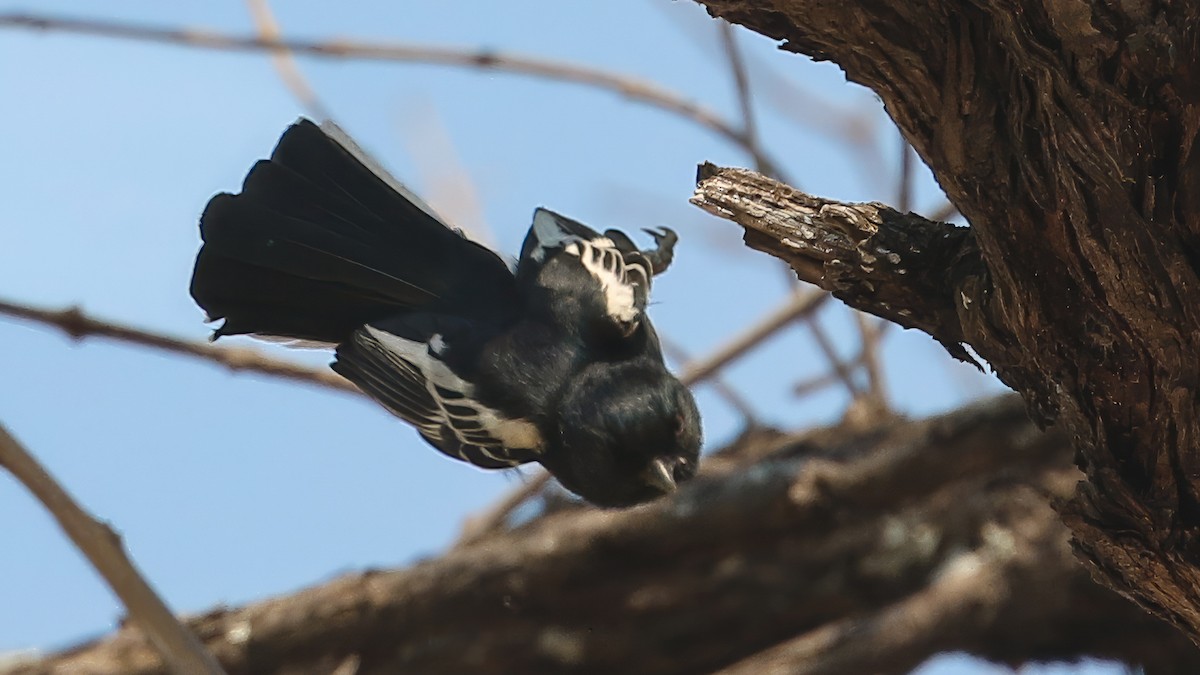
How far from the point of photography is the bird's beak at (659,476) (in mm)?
3115

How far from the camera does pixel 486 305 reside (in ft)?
10.7

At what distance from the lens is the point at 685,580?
4793mm

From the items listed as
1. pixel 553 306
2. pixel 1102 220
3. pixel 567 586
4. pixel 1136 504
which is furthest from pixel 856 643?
pixel 1102 220

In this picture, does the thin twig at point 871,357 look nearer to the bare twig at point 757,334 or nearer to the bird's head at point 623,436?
the bare twig at point 757,334

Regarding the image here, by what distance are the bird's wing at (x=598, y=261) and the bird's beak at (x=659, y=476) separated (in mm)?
331

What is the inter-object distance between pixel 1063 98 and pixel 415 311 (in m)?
1.83

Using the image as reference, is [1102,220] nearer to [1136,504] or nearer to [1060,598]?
[1136,504]

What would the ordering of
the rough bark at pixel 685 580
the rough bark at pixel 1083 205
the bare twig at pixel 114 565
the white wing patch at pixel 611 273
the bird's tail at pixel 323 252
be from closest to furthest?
1. the rough bark at pixel 1083 205
2. the bare twig at pixel 114 565
3. the bird's tail at pixel 323 252
4. the white wing patch at pixel 611 273
5. the rough bark at pixel 685 580

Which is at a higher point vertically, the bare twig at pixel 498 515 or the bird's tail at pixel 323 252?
the bird's tail at pixel 323 252

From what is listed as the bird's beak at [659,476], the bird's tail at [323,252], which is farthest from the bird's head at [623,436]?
the bird's tail at [323,252]

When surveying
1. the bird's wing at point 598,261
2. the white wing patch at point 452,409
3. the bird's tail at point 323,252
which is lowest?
the white wing patch at point 452,409

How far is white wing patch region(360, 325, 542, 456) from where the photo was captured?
308cm

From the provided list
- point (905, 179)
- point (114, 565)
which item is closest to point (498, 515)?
point (905, 179)

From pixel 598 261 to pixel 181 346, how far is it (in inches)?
43.8
